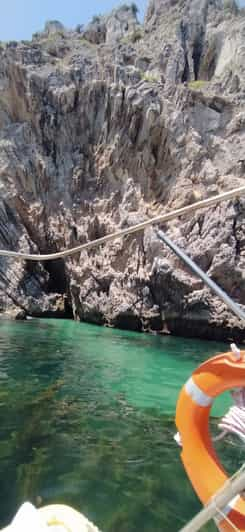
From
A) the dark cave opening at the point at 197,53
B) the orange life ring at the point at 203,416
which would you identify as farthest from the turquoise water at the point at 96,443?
the dark cave opening at the point at 197,53

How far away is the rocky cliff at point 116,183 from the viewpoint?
18.8 metres

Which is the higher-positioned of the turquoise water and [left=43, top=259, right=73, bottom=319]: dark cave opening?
the turquoise water

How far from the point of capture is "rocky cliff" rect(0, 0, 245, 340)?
61.7ft

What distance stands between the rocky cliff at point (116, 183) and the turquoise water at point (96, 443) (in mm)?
9926

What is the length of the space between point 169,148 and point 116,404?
17.6m

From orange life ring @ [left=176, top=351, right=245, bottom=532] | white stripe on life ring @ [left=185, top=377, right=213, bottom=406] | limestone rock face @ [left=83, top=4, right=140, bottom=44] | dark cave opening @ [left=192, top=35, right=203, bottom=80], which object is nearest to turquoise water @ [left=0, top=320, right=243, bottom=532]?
orange life ring @ [left=176, top=351, right=245, bottom=532]

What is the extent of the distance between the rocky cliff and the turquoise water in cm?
993

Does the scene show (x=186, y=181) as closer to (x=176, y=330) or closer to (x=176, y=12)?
(x=176, y=330)

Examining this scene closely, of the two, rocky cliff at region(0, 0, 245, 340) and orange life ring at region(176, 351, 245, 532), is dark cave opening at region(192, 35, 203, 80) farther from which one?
orange life ring at region(176, 351, 245, 532)

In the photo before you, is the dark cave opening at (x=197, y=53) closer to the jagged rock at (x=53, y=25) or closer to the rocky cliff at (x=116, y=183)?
the rocky cliff at (x=116, y=183)

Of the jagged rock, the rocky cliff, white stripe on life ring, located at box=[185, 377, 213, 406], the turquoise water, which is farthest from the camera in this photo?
the jagged rock

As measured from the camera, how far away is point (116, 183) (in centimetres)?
2275

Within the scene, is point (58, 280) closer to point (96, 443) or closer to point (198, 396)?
point (96, 443)

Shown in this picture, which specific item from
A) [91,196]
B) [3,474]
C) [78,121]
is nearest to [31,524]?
[3,474]
